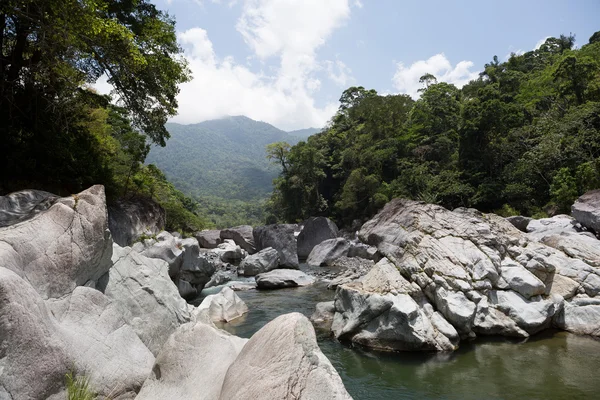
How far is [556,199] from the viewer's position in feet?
92.3

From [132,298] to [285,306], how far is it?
346 inches

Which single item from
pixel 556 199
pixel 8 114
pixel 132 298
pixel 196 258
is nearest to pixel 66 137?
pixel 8 114

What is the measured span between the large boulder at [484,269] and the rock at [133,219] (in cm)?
1012

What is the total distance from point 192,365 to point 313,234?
31.2m

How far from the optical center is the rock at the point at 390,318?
10227 millimetres

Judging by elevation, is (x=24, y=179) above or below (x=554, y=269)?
above

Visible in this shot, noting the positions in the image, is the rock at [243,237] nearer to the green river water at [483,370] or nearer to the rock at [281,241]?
the rock at [281,241]

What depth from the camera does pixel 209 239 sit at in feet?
122

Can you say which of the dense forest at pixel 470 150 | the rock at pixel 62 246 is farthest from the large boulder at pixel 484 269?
the dense forest at pixel 470 150

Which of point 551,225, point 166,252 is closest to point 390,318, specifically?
point 166,252

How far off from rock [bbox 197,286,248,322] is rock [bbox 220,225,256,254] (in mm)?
20330

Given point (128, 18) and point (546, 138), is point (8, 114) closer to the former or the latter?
point (128, 18)

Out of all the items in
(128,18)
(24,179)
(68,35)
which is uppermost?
(128,18)

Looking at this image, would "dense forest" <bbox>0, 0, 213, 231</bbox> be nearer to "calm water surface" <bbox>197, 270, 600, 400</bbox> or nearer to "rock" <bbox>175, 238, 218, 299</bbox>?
"rock" <bbox>175, 238, 218, 299</bbox>
